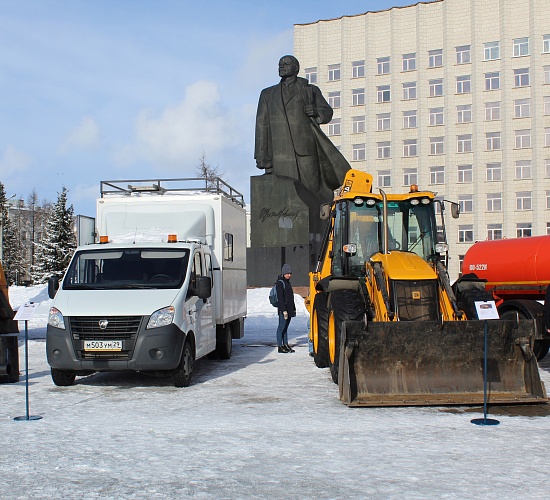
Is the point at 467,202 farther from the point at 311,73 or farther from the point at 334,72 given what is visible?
the point at 311,73

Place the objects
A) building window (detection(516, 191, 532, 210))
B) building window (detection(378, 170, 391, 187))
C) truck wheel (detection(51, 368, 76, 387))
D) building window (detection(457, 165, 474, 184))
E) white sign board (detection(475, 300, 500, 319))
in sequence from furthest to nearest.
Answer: building window (detection(378, 170, 391, 187)), building window (detection(457, 165, 474, 184)), building window (detection(516, 191, 532, 210)), truck wheel (detection(51, 368, 76, 387)), white sign board (detection(475, 300, 500, 319))

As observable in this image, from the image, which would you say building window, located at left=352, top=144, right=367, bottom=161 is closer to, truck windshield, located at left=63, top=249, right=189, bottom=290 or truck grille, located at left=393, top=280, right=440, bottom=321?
truck windshield, located at left=63, top=249, right=189, bottom=290

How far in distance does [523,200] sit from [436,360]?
171ft

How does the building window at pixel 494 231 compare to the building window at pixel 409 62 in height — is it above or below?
below

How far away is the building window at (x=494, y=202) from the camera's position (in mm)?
58812

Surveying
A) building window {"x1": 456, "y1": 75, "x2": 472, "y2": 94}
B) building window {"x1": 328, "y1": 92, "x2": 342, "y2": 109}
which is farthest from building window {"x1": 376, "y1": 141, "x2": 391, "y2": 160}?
building window {"x1": 456, "y1": 75, "x2": 472, "y2": 94}

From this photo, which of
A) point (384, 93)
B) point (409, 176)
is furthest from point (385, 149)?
point (384, 93)

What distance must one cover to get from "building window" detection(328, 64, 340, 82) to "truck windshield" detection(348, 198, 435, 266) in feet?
182

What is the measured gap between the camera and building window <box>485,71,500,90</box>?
59.8 m

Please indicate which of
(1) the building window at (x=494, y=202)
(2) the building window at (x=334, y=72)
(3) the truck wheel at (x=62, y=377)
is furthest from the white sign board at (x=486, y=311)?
(2) the building window at (x=334, y=72)

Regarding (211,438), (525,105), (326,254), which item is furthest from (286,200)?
(525,105)

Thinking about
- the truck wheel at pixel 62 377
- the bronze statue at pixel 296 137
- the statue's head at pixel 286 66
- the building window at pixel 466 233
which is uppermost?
the statue's head at pixel 286 66

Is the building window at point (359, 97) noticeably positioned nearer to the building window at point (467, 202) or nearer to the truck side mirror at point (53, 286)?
the building window at point (467, 202)

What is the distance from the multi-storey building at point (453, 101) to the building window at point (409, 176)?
8cm
